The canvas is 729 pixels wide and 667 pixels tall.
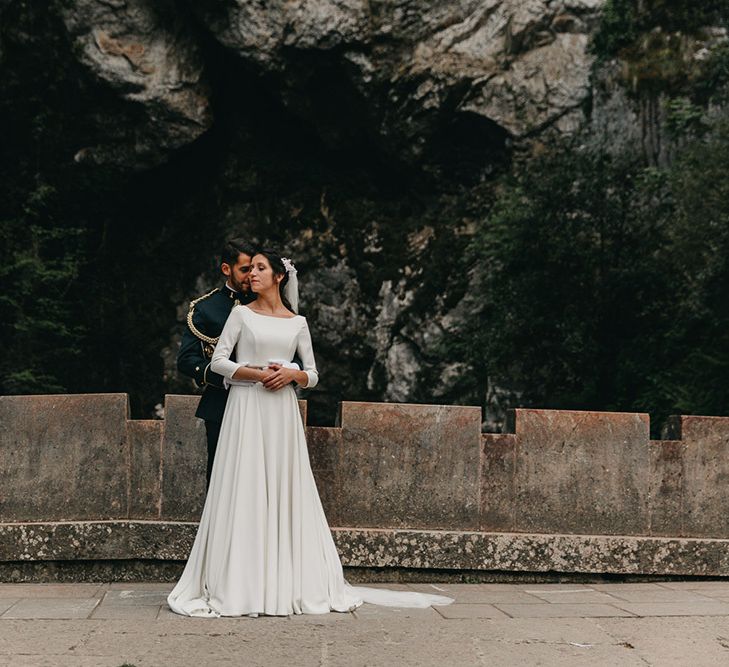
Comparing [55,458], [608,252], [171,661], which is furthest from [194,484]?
[608,252]

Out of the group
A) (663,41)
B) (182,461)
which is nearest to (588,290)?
(663,41)

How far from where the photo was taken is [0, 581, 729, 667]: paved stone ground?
4406mm

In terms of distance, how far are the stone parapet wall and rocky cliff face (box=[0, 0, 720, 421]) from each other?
15.4 metres

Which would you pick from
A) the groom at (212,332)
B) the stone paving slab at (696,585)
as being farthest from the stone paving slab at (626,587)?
the groom at (212,332)

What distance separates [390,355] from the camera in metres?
24.2

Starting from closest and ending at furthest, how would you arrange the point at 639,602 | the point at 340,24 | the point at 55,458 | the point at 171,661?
the point at 171,661
the point at 639,602
the point at 55,458
the point at 340,24

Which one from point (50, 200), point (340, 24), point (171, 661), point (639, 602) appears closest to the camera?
point (171, 661)

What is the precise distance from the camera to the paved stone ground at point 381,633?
4.41m

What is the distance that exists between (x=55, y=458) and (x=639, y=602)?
12.0 ft

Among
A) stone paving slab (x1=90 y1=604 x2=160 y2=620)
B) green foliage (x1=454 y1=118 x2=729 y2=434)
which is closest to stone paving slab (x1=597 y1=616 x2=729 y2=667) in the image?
stone paving slab (x1=90 y1=604 x2=160 y2=620)

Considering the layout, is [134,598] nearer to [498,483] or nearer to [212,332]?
[212,332]

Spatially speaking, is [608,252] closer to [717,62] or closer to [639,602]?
[717,62]

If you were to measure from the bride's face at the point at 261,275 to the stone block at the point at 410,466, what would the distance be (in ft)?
4.63

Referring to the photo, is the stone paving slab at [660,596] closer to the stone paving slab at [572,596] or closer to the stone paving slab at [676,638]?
the stone paving slab at [572,596]
